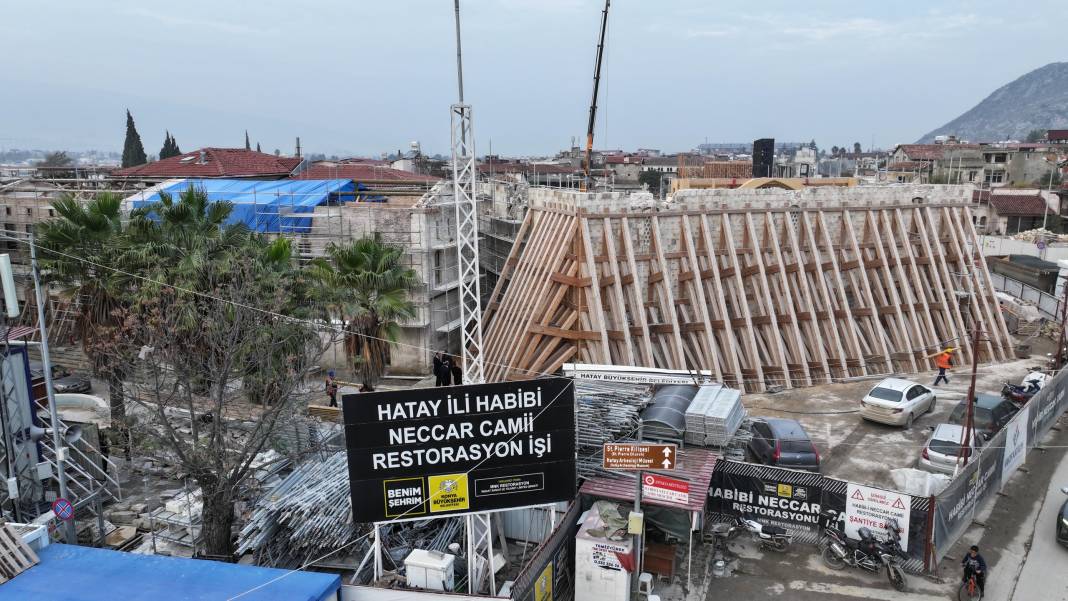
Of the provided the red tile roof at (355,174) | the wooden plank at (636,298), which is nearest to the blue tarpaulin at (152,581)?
the wooden plank at (636,298)

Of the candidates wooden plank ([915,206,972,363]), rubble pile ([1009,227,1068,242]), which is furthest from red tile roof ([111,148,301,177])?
rubble pile ([1009,227,1068,242])

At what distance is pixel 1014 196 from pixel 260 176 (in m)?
55.4

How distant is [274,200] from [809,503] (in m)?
19.7

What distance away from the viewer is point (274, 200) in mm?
24719

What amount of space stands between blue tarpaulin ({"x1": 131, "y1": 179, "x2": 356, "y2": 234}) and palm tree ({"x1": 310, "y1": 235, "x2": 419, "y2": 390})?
6129 millimetres

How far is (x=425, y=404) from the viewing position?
33.1ft

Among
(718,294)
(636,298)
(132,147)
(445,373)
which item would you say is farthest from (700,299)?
(132,147)

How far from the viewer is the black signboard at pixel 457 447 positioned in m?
10.0

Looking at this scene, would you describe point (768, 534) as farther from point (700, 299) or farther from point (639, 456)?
point (700, 299)

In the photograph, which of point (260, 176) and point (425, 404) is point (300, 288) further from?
point (260, 176)

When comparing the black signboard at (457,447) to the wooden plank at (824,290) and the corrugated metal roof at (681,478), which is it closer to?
the corrugated metal roof at (681,478)

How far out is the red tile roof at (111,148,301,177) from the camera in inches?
1403

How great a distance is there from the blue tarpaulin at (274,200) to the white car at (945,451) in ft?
59.7

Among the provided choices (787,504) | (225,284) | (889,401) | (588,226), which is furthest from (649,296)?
(225,284)
